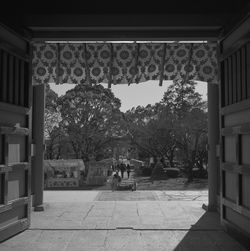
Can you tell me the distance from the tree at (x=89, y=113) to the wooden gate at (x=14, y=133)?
78.2 ft

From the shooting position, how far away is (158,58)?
7391 millimetres

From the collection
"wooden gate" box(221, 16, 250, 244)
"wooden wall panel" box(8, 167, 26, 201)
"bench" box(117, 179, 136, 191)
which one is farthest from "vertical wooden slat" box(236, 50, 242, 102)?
"bench" box(117, 179, 136, 191)

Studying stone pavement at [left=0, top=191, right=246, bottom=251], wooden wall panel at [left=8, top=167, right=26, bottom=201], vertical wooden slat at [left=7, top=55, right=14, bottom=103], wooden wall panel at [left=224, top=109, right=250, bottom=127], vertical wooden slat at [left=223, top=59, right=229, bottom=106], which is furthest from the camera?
vertical wooden slat at [left=223, top=59, right=229, bottom=106]

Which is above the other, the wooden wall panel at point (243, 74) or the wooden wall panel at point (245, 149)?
the wooden wall panel at point (243, 74)

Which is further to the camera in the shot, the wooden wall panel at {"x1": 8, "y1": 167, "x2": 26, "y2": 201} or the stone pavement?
the wooden wall panel at {"x1": 8, "y1": 167, "x2": 26, "y2": 201}

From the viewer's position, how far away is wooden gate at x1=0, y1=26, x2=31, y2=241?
→ 5219 mm

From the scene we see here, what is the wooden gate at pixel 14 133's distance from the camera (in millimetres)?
5219

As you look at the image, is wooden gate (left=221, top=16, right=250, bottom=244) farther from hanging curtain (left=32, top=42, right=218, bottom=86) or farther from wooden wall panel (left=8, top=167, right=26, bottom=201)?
wooden wall panel (left=8, top=167, right=26, bottom=201)

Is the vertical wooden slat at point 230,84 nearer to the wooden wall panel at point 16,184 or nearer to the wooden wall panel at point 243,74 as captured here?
the wooden wall panel at point 243,74

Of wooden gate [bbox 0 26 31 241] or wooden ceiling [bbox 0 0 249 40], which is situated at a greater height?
wooden ceiling [bbox 0 0 249 40]

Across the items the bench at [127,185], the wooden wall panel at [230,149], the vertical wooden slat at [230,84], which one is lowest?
the bench at [127,185]

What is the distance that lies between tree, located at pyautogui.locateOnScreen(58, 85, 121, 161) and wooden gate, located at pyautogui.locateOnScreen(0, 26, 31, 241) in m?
23.8

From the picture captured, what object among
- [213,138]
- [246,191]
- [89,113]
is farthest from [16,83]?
[89,113]

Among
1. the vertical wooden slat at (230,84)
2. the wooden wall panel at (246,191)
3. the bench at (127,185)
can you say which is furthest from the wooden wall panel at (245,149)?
the bench at (127,185)
